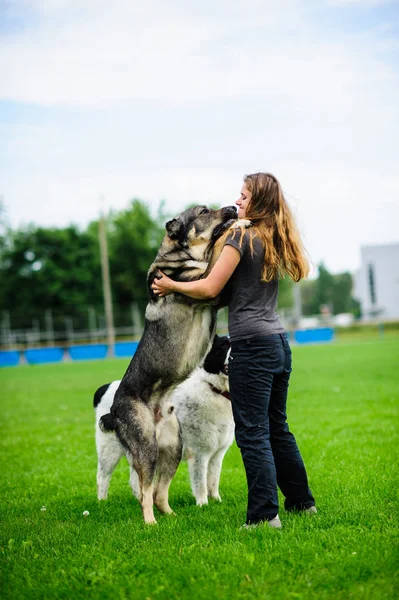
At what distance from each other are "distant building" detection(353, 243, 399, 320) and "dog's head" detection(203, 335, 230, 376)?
58.9 m

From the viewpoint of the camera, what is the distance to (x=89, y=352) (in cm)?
3438

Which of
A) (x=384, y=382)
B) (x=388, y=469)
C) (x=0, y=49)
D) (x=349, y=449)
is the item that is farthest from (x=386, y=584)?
(x=384, y=382)

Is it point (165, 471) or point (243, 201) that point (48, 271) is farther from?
point (243, 201)

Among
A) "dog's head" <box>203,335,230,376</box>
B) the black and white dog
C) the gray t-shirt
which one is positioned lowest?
the black and white dog

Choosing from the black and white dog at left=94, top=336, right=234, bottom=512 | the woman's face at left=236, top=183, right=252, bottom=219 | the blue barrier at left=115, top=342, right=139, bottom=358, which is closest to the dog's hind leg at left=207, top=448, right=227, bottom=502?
the black and white dog at left=94, top=336, right=234, bottom=512

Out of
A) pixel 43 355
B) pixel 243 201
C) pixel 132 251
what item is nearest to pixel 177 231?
pixel 243 201

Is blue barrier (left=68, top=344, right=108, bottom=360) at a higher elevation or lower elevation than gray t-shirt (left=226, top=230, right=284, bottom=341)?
lower

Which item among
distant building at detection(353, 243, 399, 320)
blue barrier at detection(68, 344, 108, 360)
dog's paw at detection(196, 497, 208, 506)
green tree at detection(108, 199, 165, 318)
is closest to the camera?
dog's paw at detection(196, 497, 208, 506)

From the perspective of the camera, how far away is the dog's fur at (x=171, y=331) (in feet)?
16.1

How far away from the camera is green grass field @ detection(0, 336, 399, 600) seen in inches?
138

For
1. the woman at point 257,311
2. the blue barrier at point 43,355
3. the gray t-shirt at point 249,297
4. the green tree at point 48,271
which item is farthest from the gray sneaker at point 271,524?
the green tree at point 48,271

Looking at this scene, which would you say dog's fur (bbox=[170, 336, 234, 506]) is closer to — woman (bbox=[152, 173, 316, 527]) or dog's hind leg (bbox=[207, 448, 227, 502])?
dog's hind leg (bbox=[207, 448, 227, 502])

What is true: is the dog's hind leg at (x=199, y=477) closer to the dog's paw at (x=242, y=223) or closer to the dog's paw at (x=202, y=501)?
the dog's paw at (x=202, y=501)

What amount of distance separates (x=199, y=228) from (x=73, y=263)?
53517mm
